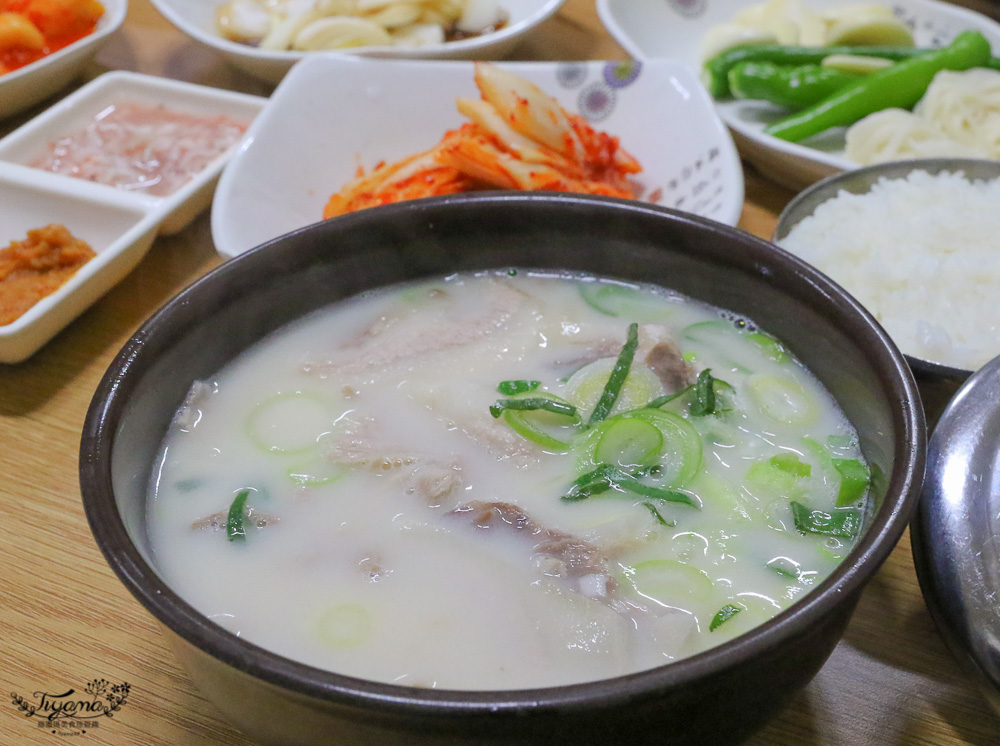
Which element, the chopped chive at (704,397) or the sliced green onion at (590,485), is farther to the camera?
the chopped chive at (704,397)

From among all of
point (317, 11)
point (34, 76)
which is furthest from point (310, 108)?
point (34, 76)

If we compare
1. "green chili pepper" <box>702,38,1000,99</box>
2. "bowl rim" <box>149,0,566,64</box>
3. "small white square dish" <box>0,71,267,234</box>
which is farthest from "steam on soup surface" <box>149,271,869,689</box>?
"green chili pepper" <box>702,38,1000,99</box>

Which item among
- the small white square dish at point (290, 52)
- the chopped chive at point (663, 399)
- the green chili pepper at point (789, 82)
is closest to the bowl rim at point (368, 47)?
the small white square dish at point (290, 52)

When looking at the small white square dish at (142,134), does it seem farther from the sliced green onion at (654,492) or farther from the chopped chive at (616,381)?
the sliced green onion at (654,492)

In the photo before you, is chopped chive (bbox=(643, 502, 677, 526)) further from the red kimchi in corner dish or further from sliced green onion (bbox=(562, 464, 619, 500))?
the red kimchi in corner dish

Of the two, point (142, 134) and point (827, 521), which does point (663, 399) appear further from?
point (142, 134)

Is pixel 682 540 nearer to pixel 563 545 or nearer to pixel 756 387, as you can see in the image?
pixel 563 545
